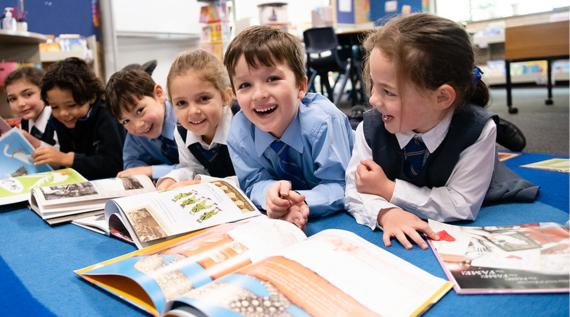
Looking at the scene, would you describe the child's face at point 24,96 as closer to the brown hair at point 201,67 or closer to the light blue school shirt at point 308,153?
the brown hair at point 201,67

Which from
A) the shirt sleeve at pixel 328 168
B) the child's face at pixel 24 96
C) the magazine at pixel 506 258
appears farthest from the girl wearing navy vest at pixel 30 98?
the magazine at pixel 506 258

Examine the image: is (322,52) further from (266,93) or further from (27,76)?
(266,93)

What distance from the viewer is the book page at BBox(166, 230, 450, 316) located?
0.57m

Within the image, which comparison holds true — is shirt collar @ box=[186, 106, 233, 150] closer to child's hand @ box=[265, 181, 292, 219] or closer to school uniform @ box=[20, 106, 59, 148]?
child's hand @ box=[265, 181, 292, 219]

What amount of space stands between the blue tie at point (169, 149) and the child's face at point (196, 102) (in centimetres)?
39

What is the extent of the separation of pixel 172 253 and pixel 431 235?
0.48 metres

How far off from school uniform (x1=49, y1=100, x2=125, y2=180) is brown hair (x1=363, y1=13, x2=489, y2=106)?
142 centimetres

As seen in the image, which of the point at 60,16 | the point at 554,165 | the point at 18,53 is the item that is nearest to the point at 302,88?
the point at 554,165

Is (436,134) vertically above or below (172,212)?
above

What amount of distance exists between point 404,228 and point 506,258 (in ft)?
0.69

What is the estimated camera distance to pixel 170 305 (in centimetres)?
58

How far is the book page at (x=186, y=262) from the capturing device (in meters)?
0.69

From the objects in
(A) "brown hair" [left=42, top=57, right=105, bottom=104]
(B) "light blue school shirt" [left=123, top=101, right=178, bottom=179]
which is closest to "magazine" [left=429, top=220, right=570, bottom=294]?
(B) "light blue school shirt" [left=123, top=101, right=178, bottom=179]

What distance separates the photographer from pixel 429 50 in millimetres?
980
